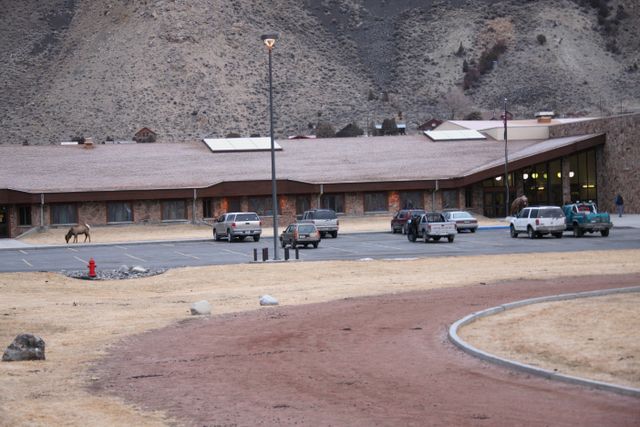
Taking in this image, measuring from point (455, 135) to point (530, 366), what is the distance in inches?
3172

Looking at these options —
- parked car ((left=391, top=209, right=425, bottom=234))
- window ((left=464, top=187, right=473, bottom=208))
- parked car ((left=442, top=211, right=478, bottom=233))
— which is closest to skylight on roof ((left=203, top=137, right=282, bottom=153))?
window ((left=464, top=187, right=473, bottom=208))

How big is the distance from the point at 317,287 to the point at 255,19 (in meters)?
131

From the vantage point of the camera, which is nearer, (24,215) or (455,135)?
(24,215)

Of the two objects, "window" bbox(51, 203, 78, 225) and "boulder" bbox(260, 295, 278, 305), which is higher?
"window" bbox(51, 203, 78, 225)

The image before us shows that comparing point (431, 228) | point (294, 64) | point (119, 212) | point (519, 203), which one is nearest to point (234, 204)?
point (119, 212)

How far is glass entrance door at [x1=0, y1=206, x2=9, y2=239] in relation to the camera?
75.3m

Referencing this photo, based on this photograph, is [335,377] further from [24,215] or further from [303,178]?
[303,178]

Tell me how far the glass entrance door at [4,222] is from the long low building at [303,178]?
0.23ft

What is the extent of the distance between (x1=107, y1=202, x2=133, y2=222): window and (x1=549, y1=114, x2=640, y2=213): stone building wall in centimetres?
3590

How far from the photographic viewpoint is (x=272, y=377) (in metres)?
16.3

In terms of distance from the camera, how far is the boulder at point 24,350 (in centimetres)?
1842

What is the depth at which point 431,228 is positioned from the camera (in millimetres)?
52344

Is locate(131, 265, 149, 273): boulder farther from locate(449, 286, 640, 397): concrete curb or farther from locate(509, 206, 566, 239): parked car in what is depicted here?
locate(509, 206, 566, 239): parked car

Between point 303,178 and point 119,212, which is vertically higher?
point 303,178
